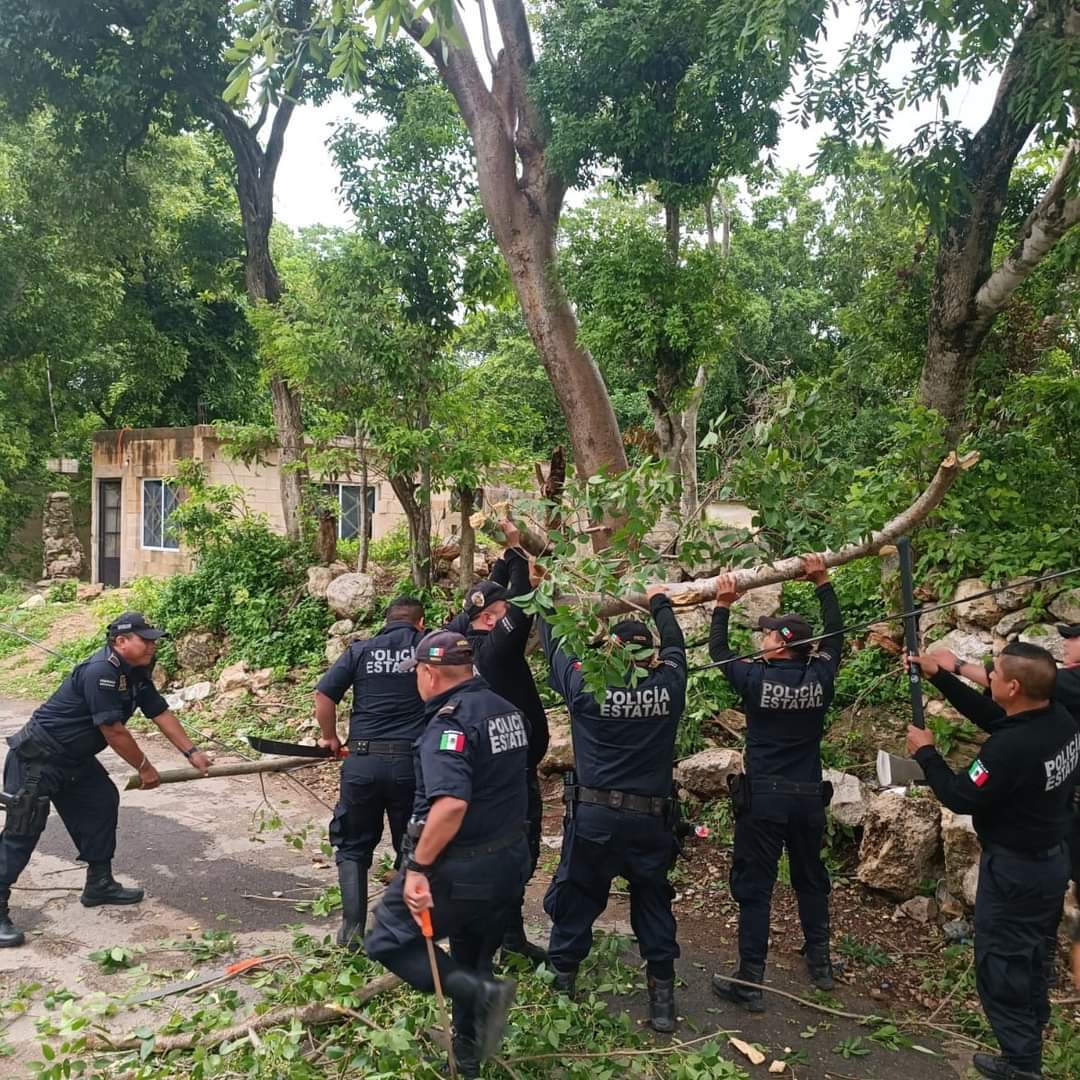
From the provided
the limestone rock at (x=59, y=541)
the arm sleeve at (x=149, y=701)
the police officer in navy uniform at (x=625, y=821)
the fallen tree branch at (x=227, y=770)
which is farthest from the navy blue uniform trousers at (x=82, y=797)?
the limestone rock at (x=59, y=541)

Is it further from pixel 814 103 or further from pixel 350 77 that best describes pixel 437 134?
pixel 350 77

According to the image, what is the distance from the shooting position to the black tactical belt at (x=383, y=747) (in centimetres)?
491

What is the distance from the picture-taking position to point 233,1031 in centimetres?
370

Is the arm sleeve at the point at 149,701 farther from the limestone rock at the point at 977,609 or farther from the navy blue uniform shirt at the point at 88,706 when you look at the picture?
the limestone rock at the point at 977,609

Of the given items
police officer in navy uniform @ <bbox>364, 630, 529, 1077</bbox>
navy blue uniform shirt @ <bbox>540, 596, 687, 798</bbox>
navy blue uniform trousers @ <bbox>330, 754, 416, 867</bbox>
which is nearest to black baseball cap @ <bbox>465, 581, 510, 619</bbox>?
navy blue uniform shirt @ <bbox>540, 596, 687, 798</bbox>

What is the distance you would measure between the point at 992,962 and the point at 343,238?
913 centimetres

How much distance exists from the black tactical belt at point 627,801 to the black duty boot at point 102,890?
3.08 m

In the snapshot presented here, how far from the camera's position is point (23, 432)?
60.9ft

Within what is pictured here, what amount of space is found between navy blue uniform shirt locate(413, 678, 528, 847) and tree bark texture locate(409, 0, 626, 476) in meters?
5.15

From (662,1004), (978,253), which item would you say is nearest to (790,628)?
(662,1004)

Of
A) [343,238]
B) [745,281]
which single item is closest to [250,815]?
[343,238]

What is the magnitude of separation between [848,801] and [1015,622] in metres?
1.73

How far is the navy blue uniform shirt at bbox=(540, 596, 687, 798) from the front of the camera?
4.32 m

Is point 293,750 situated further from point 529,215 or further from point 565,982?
point 529,215
